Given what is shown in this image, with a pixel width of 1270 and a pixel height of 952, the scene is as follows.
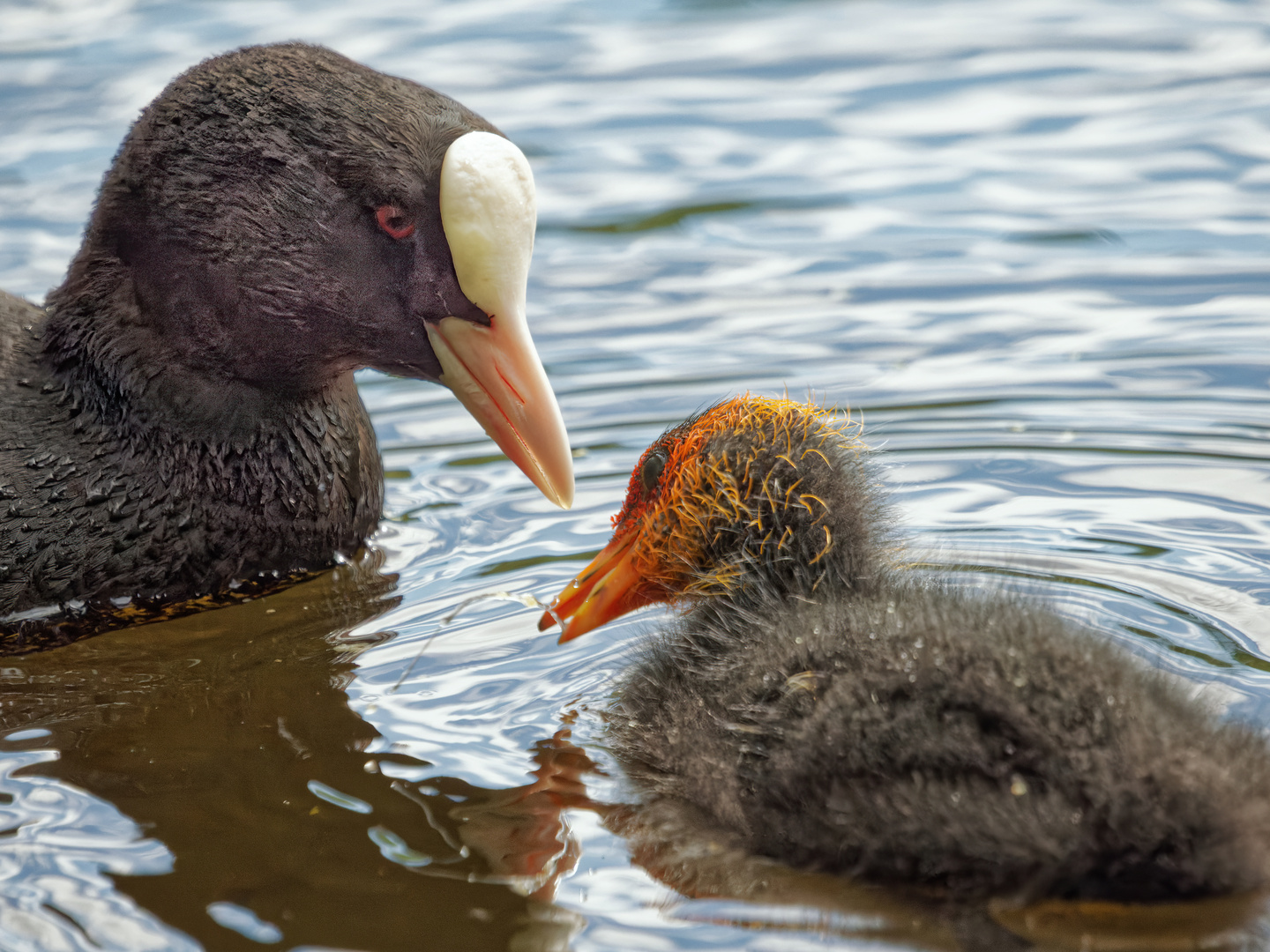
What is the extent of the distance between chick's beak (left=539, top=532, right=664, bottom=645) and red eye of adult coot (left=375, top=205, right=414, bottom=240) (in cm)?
93

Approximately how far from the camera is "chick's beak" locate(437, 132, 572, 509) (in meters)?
3.86

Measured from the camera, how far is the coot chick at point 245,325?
3930 millimetres

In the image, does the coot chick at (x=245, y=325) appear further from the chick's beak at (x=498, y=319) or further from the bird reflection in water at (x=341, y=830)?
the bird reflection in water at (x=341, y=830)

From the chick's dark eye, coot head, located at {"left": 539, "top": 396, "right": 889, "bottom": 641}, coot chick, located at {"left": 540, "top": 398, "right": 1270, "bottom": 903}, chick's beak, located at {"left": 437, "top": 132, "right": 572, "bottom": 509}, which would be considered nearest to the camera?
coot chick, located at {"left": 540, "top": 398, "right": 1270, "bottom": 903}

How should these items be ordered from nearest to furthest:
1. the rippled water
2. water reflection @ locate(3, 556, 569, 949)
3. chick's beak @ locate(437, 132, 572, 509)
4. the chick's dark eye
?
water reflection @ locate(3, 556, 569, 949), the rippled water, the chick's dark eye, chick's beak @ locate(437, 132, 572, 509)

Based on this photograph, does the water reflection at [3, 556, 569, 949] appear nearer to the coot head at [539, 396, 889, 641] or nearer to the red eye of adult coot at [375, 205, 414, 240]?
the coot head at [539, 396, 889, 641]

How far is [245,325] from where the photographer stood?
13.5 feet

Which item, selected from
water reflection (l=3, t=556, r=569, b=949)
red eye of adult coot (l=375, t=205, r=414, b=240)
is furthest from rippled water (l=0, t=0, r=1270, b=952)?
red eye of adult coot (l=375, t=205, r=414, b=240)

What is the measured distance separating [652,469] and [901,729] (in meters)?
1.08

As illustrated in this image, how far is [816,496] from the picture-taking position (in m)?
3.38

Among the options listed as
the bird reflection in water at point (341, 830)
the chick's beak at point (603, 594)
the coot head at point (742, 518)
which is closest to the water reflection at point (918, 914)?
the bird reflection in water at point (341, 830)

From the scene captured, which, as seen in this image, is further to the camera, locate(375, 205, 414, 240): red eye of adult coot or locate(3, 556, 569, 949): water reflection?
locate(375, 205, 414, 240): red eye of adult coot

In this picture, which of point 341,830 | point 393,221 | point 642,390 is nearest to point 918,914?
point 341,830

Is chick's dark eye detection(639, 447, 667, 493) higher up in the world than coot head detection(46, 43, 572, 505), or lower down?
lower down
